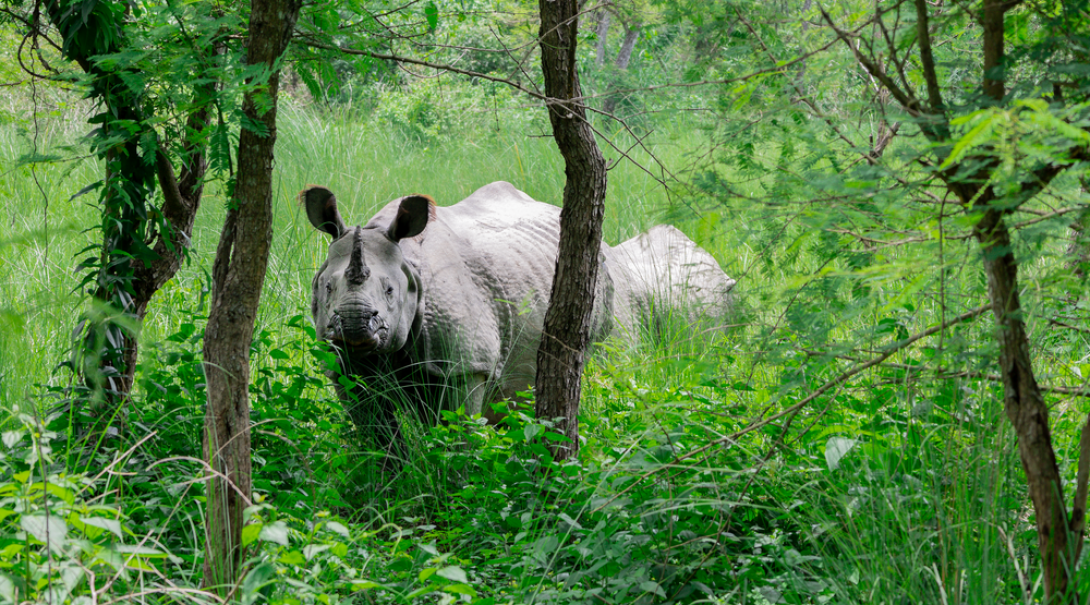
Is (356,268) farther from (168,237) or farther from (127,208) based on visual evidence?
(127,208)

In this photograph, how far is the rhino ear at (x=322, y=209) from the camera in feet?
13.2

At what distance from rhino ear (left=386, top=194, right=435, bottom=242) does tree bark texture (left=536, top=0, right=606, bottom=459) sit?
80 centimetres

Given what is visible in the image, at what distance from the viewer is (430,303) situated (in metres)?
4.18

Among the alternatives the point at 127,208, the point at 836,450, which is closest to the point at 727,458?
the point at 836,450

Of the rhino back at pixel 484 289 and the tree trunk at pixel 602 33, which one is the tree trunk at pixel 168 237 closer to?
the rhino back at pixel 484 289

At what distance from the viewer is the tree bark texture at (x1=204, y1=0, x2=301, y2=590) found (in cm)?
251

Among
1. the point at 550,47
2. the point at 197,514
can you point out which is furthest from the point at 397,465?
the point at 550,47

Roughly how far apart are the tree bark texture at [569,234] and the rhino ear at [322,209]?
1.14 meters

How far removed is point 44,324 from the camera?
4891 mm

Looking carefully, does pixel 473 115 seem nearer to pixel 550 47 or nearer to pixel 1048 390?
pixel 550 47


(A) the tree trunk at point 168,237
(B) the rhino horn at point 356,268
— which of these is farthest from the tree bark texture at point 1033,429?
(A) the tree trunk at point 168,237

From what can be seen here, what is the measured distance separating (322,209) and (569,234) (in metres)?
1.25

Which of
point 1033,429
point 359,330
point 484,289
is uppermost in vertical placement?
point 484,289

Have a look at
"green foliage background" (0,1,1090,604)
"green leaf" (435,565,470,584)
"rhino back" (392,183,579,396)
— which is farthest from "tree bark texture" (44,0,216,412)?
"green leaf" (435,565,470,584)
